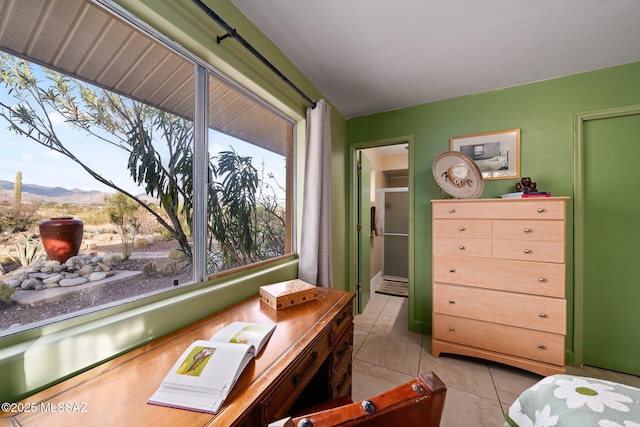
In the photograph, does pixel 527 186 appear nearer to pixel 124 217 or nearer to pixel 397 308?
pixel 397 308

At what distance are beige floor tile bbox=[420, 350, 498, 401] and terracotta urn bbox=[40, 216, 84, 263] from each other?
2363 millimetres

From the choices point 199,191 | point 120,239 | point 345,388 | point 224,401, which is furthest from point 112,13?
point 345,388

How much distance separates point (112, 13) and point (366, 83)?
1864 mm

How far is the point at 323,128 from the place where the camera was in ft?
6.96

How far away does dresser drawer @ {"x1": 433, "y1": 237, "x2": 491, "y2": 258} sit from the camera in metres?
2.01

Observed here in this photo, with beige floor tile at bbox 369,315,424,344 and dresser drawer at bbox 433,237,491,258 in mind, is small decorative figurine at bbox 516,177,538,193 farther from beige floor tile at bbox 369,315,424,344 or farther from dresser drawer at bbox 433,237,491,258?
beige floor tile at bbox 369,315,424,344

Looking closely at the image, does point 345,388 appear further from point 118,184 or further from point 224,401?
point 118,184

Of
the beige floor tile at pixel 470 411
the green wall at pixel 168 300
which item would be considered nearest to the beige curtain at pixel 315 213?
the green wall at pixel 168 300

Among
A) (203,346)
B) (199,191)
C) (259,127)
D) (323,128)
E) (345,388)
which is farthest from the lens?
(323,128)

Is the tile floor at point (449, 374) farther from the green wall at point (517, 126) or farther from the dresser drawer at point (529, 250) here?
the dresser drawer at point (529, 250)

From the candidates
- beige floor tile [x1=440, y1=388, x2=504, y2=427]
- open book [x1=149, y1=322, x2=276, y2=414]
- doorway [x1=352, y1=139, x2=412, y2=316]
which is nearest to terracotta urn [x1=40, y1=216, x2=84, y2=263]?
open book [x1=149, y1=322, x2=276, y2=414]

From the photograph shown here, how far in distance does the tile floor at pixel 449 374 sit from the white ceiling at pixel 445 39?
8.27 feet

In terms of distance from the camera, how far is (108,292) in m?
0.98

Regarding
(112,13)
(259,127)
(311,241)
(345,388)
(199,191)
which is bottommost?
(345,388)
